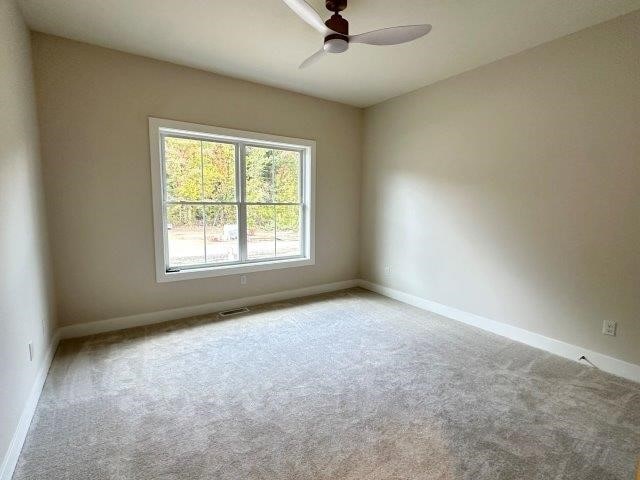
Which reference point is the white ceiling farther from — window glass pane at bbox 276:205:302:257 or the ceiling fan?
window glass pane at bbox 276:205:302:257

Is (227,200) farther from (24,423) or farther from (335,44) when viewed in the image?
(24,423)

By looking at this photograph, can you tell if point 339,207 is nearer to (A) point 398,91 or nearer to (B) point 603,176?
(A) point 398,91

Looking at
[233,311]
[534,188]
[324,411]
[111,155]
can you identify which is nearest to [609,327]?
[534,188]

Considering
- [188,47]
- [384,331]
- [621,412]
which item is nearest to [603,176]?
[621,412]

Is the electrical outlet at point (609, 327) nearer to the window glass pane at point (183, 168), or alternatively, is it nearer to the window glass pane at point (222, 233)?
the window glass pane at point (222, 233)

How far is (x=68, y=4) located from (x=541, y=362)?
4605 mm

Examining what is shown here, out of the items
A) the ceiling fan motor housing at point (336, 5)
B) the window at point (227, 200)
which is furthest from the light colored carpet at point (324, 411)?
the ceiling fan motor housing at point (336, 5)

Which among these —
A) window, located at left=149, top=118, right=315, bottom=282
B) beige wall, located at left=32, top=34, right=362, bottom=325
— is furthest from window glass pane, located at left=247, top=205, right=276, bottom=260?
beige wall, located at left=32, top=34, right=362, bottom=325

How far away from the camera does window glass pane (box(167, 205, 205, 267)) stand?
351 centimetres

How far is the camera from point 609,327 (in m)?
2.50

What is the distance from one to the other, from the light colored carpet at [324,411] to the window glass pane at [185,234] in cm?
90

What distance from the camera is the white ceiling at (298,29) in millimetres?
2256

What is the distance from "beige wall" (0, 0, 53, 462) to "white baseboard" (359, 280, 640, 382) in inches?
146

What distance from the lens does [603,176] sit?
2.46 m
